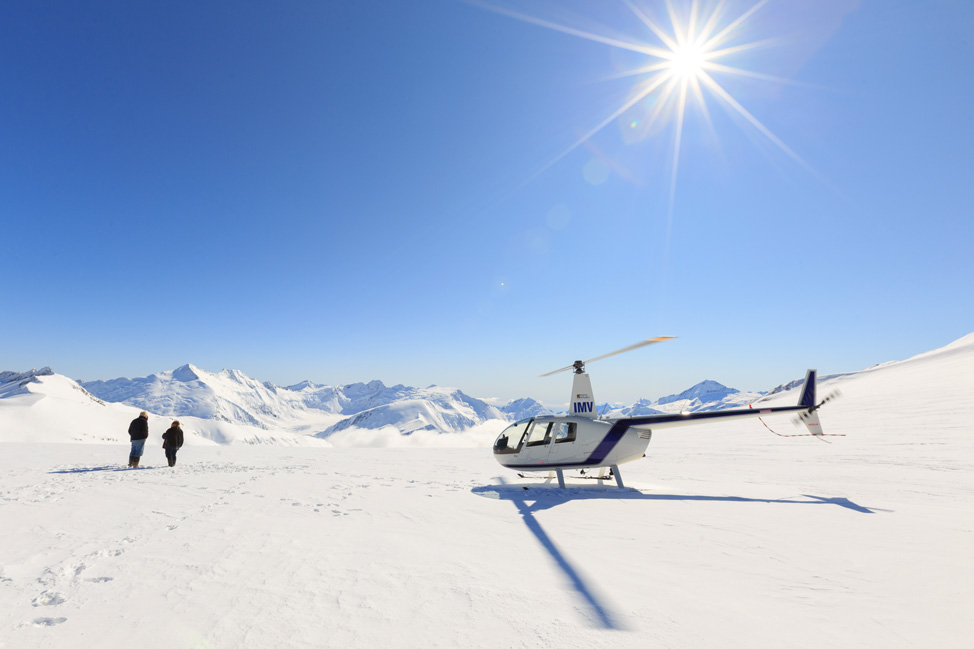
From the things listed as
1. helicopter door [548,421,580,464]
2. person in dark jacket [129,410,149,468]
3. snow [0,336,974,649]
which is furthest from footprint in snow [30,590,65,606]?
person in dark jacket [129,410,149,468]

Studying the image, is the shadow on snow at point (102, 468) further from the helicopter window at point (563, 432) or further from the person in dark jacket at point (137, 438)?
the helicopter window at point (563, 432)

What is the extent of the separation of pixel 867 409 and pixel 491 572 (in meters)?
35.2

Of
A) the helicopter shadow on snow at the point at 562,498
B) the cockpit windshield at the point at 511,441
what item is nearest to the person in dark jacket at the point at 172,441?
the helicopter shadow on snow at the point at 562,498

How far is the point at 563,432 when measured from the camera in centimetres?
1166

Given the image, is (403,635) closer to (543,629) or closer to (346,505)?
(543,629)

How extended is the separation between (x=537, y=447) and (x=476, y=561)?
630 centimetres

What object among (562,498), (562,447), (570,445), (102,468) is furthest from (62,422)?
(562,498)

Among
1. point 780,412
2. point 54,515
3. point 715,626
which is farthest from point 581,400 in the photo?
point 54,515

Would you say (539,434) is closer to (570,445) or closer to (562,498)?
(570,445)

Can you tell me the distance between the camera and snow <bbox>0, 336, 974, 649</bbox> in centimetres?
385

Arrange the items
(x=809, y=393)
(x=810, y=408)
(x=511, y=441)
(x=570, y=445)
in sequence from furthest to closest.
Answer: (x=809, y=393)
(x=810, y=408)
(x=511, y=441)
(x=570, y=445)

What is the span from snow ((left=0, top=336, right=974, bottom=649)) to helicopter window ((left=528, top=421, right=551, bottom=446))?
1368 millimetres

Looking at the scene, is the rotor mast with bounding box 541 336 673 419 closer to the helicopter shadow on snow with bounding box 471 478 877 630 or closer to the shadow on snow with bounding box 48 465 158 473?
the helicopter shadow on snow with bounding box 471 478 877 630

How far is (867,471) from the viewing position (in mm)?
13047
